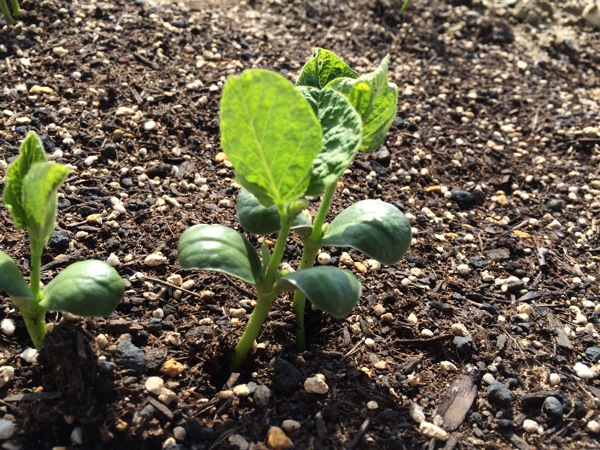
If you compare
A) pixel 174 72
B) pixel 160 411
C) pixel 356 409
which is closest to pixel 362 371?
pixel 356 409

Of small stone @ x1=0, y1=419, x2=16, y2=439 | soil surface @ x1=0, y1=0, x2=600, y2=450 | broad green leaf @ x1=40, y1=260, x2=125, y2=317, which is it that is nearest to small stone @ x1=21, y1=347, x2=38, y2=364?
soil surface @ x1=0, y1=0, x2=600, y2=450

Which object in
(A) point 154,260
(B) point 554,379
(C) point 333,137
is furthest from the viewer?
(A) point 154,260

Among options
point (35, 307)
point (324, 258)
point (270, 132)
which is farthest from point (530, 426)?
point (35, 307)

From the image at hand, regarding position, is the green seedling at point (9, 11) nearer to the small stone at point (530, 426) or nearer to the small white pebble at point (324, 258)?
the small white pebble at point (324, 258)

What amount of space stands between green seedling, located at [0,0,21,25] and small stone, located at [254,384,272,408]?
2332 millimetres

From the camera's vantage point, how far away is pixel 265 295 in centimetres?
168

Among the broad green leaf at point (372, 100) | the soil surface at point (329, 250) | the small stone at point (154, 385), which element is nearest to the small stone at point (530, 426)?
the soil surface at point (329, 250)

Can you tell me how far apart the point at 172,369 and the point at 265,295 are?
1.23 ft

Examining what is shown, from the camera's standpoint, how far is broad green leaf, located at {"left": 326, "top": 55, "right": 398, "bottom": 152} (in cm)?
162

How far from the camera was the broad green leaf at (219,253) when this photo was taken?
158 cm

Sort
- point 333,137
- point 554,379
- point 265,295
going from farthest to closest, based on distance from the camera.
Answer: point 554,379, point 265,295, point 333,137

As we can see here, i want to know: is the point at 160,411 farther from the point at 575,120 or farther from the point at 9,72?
the point at 575,120

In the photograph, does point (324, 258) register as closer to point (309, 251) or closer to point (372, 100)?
point (309, 251)

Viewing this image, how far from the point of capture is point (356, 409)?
6.02ft
